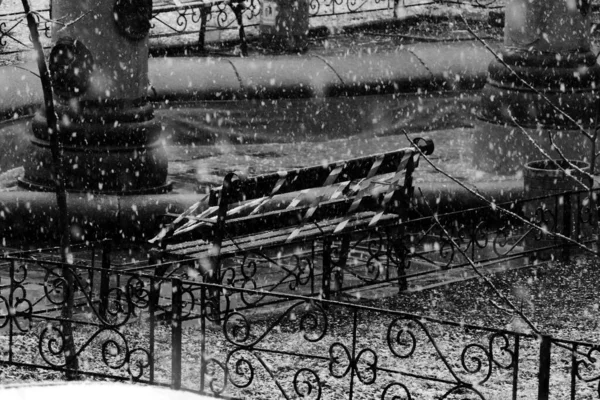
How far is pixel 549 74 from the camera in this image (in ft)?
55.3

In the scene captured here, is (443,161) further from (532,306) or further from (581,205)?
(532,306)

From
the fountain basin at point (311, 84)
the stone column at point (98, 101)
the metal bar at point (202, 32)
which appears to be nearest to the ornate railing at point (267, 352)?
the stone column at point (98, 101)

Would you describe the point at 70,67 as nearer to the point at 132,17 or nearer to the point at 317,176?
the point at 132,17

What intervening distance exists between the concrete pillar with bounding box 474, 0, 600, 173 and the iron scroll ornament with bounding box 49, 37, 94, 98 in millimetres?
4946

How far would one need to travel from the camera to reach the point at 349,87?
21188 mm

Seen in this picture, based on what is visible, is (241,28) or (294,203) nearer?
(294,203)

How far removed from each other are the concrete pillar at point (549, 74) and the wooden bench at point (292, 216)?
5124 millimetres

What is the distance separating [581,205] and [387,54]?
29.7 ft

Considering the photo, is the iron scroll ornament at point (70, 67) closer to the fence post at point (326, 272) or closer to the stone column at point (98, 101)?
the stone column at point (98, 101)

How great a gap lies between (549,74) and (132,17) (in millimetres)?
5120

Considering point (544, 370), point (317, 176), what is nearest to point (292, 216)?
point (317, 176)

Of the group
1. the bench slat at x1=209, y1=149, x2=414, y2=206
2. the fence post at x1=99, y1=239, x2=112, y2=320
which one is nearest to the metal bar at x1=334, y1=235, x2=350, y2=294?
the bench slat at x1=209, y1=149, x2=414, y2=206

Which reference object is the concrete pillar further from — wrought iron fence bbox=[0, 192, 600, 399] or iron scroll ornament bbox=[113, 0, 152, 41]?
iron scroll ornament bbox=[113, 0, 152, 41]

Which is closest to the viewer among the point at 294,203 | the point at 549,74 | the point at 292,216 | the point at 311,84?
the point at 292,216
